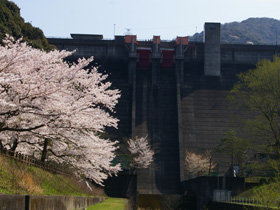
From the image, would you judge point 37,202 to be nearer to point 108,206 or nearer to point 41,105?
point 41,105

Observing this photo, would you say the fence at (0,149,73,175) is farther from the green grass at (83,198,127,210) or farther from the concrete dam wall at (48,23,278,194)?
the concrete dam wall at (48,23,278,194)

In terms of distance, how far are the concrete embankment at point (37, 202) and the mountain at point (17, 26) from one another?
69.8ft

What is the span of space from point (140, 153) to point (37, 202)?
4306 centimetres

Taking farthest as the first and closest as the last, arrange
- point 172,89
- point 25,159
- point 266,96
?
point 172,89 → point 266,96 → point 25,159

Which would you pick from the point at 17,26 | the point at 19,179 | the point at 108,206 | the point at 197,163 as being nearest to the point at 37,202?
the point at 19,179

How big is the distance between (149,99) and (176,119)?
5.54m

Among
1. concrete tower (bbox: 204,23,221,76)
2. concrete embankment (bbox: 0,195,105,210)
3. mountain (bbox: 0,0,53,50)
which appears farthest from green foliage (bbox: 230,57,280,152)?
concrete tower (bbox: 204,23,221,76)

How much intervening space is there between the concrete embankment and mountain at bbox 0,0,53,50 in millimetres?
21266

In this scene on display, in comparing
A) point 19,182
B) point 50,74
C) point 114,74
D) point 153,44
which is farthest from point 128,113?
point 19,182

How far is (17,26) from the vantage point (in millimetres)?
37250

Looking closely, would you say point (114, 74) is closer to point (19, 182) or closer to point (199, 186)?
point (199, 186)

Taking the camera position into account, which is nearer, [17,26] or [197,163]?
[17,26]

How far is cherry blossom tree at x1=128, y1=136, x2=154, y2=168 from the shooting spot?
2095 inches

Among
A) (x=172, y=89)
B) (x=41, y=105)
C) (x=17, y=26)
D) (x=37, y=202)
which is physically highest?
(x=172, y=89)
